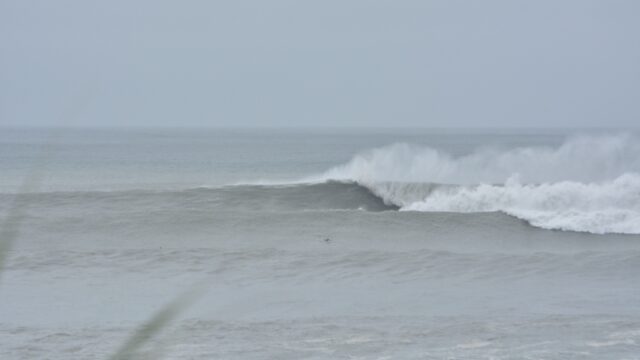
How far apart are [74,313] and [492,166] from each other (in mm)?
23457

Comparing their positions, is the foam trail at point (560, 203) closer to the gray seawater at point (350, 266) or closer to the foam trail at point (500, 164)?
the gray seawater at point (350, 266)

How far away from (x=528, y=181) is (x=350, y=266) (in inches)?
612

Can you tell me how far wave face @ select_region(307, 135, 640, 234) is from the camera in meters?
24.8

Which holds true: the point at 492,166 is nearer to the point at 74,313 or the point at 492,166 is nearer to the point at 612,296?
the point at 612,296

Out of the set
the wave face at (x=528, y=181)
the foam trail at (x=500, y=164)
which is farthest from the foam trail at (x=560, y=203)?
the foam trail at (x=500, y=164)

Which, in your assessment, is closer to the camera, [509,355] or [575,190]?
[509,355]

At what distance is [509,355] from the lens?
1043 centimetres

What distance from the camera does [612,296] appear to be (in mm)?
14469

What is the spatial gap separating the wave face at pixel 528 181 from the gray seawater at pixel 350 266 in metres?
0.07

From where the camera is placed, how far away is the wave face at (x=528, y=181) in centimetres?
2480

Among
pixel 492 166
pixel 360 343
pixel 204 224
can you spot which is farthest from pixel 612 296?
pixel 492 166

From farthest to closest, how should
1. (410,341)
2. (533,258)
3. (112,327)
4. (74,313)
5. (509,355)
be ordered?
1. (533,258)
2. (74,313)
3. (112,327)
4. (410,341)
5. (509,355)

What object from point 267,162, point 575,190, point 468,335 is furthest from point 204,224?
point 267,162

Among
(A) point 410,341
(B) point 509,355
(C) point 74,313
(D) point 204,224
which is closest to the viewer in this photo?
(B) point 509,355
